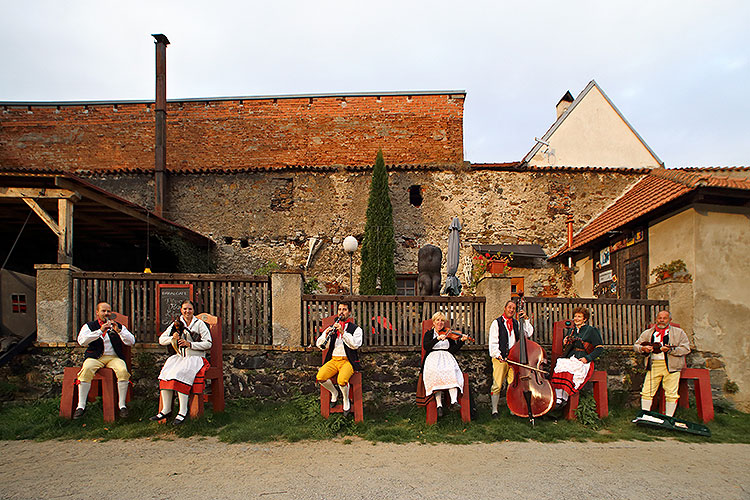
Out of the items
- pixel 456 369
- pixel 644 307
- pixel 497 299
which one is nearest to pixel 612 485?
pixel 456 369

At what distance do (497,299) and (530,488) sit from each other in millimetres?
3588

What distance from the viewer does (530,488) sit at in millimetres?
4828

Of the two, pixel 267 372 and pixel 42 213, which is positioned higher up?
pixel 42 213

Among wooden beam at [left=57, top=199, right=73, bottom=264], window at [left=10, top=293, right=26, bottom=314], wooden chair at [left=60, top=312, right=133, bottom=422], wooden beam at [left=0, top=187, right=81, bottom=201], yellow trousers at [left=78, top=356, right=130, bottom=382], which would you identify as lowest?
wooden chair at [left=60, top=312, right=133, bottom=422]

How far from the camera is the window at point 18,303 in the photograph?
7.70 metres

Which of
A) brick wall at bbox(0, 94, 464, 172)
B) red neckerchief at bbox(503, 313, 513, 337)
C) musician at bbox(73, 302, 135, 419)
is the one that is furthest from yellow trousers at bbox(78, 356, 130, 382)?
brick wall at bbox(0, 94, 464, 172)

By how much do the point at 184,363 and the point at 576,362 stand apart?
16.5ft

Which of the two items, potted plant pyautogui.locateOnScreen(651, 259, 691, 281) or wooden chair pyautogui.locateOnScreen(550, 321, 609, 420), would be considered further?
potted plant pyautogui.locateOnScreen(651, 259, 691, 281)

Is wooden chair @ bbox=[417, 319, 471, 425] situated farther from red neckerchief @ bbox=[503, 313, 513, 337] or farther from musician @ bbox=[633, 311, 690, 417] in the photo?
musician @ bbox=[633, 311, 690, 417]

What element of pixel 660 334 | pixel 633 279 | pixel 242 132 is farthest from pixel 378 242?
pixel 660 334

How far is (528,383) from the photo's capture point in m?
6.99

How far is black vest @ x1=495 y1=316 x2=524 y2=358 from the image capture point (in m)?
7.17

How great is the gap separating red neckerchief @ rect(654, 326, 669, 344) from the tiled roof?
2.46 m

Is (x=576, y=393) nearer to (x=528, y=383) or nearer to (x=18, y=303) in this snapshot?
(x=528, y=383)
